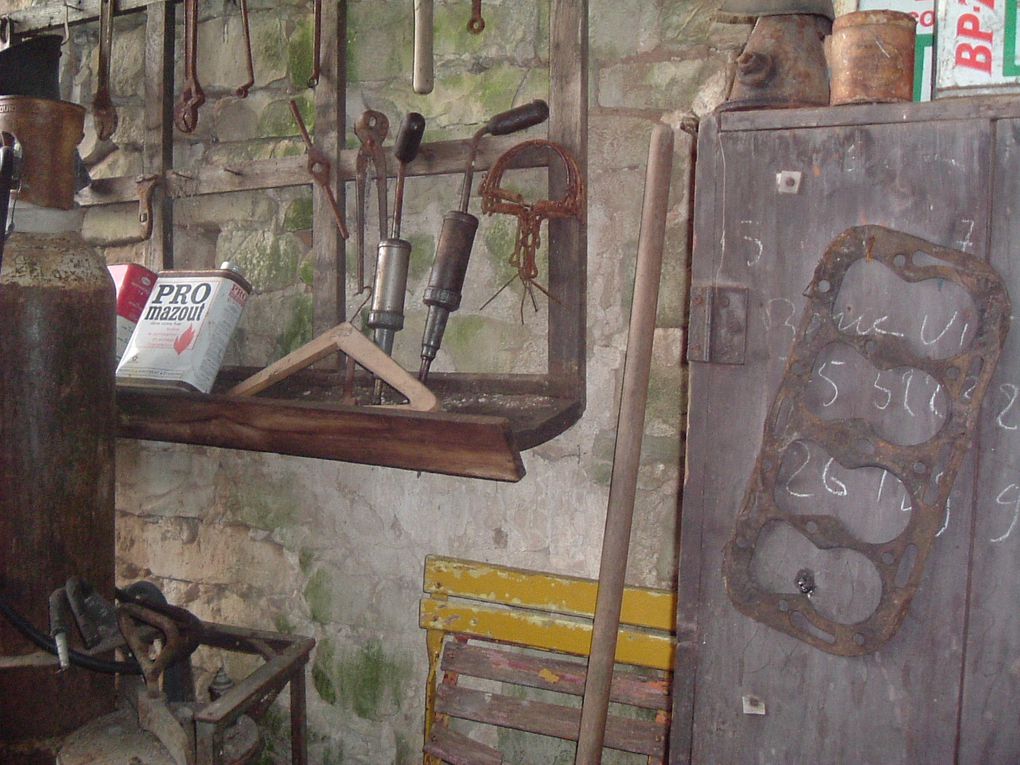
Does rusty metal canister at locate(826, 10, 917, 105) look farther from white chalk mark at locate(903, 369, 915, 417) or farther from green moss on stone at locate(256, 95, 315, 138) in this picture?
green moss on stone at locate(256, 95, 315, 138)

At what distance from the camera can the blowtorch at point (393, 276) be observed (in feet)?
4.86

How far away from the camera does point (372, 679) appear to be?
1712mm

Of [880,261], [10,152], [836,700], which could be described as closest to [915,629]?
[836,700]

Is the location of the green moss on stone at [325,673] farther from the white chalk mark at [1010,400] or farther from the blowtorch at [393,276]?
the white chalk mark at [1010,400]

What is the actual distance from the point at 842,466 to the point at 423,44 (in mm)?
997

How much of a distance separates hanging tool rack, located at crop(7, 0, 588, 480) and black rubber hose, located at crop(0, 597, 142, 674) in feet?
1.26

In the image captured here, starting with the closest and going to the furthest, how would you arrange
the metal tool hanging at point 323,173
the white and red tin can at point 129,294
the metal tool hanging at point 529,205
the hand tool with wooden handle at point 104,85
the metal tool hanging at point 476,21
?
the metal tool hanging at point 529,205
the metal tool hanging at point 476,21
the metal tool hanging at point 323,173
the white and red tin can at point 129,294
the hand tool with wooden handle at point 104,85

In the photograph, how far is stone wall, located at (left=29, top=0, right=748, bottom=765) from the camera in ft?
4.74

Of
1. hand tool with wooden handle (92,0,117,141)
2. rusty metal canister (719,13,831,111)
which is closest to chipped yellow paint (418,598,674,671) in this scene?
rusty metal canister (719,13,831,111)

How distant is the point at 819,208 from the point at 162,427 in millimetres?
1202

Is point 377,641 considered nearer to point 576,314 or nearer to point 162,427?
point 162,427

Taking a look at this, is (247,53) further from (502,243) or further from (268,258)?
(502,243)

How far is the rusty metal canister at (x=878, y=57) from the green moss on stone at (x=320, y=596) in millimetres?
1332

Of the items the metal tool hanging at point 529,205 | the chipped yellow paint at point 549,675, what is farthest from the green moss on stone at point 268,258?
the chipped yellow paint at point 549,675
